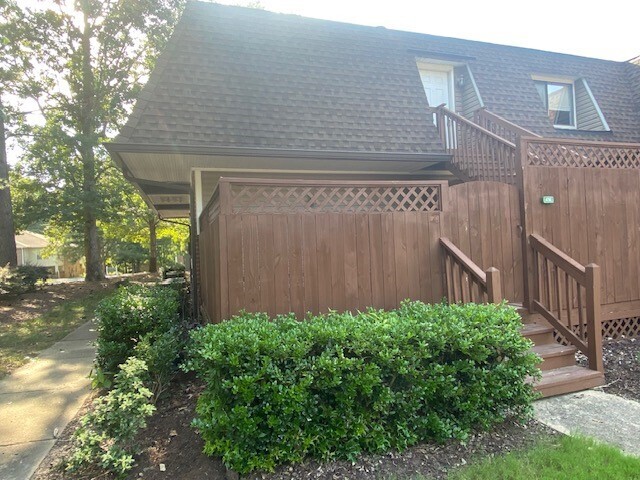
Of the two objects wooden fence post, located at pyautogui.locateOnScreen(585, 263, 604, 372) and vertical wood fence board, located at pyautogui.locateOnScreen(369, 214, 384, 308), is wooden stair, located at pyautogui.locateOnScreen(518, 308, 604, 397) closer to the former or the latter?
wooden fence post, located at pyautogui.locateOnScreen(585, 263, 604, 372)

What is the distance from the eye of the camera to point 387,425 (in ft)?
10.1

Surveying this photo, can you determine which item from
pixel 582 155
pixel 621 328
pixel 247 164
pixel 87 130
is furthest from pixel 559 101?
pixel 87 130

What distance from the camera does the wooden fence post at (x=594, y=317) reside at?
4.44 meters

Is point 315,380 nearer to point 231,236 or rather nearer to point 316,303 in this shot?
point 316,303

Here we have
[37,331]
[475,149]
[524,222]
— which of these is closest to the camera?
[524,222]

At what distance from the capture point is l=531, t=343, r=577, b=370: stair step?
450 cm

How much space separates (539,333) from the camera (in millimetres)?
4836

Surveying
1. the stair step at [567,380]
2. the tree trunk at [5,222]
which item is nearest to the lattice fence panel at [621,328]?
the stair step at [567,380]

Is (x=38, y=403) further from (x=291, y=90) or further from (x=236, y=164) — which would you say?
(x=291, y=90)

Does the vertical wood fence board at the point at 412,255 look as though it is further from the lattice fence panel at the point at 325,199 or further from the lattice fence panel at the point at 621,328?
the lattice fence panel at the point at 621,328

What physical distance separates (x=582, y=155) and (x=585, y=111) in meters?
6.42

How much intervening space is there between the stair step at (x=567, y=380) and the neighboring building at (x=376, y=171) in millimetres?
31

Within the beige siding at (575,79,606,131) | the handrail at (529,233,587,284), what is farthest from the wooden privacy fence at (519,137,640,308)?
the beige siding at (575,79,606,131)

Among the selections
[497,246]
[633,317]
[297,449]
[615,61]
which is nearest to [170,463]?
[297,449]
